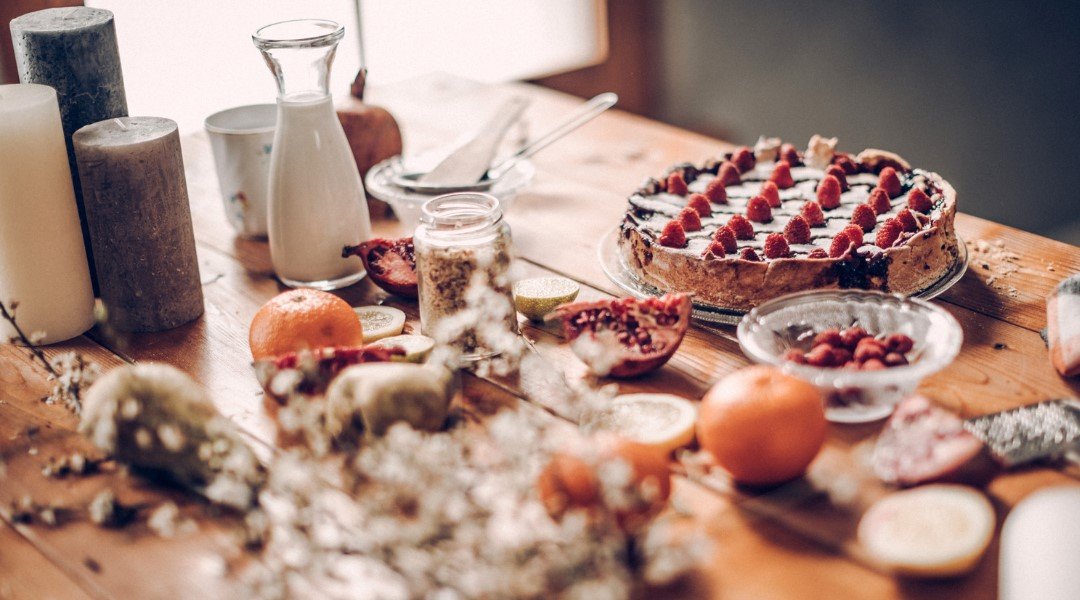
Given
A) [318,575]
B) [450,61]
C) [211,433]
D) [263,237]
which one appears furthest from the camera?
[450,61]

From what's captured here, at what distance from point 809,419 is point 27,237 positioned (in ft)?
3.56

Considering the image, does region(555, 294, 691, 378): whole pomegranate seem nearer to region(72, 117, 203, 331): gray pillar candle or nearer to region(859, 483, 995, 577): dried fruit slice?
region(859, 483, 995, 577): dried fruit slice

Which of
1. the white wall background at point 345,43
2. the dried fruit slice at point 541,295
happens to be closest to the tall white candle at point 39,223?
the dried fruit slice at point 541,295

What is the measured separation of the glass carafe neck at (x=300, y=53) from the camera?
4.96 feet

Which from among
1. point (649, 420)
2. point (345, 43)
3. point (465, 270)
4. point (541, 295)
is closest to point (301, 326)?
point (465, 270)

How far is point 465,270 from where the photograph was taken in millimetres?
1356

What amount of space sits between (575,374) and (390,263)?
40 cm

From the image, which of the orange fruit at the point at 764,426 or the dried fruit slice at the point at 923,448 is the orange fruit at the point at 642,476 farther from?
the dried fruit slice at the point at 923,448

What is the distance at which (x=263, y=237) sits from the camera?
1.94 meters

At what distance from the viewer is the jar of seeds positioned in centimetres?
135

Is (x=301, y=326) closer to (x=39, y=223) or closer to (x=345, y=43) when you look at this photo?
(x=39, y=223)

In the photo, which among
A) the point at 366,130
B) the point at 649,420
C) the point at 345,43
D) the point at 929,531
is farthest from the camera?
the point at 345,43

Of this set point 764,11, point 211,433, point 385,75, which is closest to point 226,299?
point 211,433

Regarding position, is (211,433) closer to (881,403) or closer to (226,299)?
(226,299)
